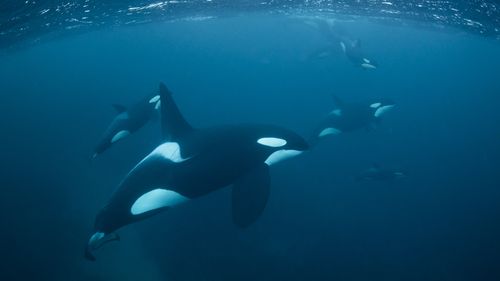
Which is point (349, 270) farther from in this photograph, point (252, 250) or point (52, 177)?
point (52, 177)

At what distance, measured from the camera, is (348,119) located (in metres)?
12.5

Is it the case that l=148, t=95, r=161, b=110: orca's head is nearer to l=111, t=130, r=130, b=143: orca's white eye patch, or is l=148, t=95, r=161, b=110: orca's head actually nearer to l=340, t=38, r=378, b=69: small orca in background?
l=111, t=130, r=130, b=143: orca's white eye patch

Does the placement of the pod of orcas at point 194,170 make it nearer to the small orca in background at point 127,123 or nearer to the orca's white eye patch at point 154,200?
the orca's white eye patch at point 154,200

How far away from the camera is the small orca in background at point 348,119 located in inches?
492

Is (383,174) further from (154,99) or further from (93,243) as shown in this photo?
(93,243)

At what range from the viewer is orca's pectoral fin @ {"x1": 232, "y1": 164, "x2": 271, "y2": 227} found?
644 cm

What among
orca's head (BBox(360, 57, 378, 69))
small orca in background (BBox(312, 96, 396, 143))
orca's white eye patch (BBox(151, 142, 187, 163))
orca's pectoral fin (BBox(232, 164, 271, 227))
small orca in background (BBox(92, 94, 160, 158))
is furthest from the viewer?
orca's head (BBox(360, 57, 378, 69))

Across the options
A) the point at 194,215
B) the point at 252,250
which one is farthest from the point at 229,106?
the point at 252,250

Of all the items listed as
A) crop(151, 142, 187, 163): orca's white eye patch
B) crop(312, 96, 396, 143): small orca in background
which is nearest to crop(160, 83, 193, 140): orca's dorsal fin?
crop(151, 142, 187, 163): orca's white eye patch

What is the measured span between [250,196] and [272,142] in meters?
1.22

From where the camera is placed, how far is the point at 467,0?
13.4m

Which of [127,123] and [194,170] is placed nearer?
[194,170]

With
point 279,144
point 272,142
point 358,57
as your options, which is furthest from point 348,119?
Result: point 272,142

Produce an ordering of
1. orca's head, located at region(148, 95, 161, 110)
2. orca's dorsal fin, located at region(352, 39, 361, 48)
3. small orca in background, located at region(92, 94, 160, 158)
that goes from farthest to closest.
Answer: orca's dorsal fin, located at region(352, 39, 361, 48)
orca's head, located at region(148, 95, 161, 110)
small orca in background, located at region(92, 94, 160, 158)
